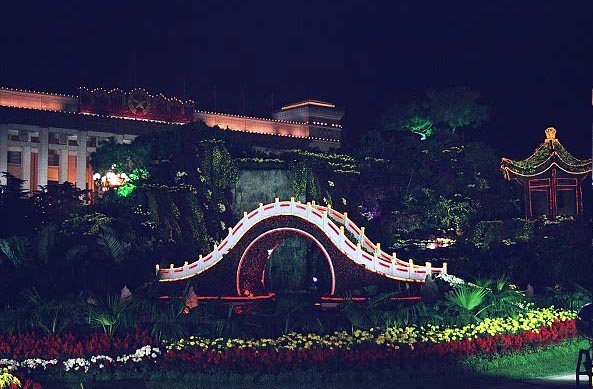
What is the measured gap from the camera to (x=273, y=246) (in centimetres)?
2989

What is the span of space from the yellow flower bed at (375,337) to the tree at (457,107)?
35941 millimetres

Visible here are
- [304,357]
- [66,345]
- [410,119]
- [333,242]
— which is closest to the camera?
[304,357]

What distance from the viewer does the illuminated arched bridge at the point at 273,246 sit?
91.1 ft

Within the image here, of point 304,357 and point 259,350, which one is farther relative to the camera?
point 259,350

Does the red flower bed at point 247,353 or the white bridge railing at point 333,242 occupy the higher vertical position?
the white bridge railing at point 333,242

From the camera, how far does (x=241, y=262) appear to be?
29469mm

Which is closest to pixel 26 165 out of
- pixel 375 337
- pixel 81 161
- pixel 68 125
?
pixel 81 161

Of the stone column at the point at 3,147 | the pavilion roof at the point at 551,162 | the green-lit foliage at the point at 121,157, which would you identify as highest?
the stone column at the point at 3,147

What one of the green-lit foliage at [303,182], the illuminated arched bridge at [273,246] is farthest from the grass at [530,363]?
the green-lit foliage at [303,182]

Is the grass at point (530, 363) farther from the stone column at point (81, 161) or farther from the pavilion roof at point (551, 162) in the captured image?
the stone column at point (81, 161)

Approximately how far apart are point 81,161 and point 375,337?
2080 inches

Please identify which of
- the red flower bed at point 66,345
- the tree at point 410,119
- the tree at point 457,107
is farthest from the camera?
the tree at point 410,119

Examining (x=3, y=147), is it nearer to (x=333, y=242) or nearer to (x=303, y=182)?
(x=303, y=182)

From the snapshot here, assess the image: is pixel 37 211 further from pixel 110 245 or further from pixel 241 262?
pixel 241 262
